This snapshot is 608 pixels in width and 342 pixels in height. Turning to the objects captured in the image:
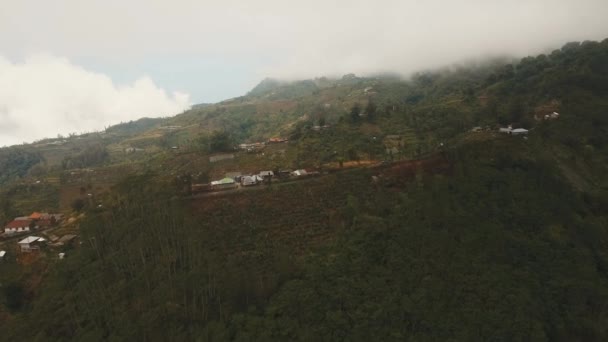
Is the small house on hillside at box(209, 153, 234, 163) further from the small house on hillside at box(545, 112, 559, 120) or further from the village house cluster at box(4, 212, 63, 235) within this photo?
the small house on hillside at box(545, 112, 559, 120)

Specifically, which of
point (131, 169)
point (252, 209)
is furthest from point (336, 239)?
point (131, 169)

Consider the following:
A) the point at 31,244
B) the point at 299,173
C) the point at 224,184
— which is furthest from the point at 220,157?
the point at 31,244

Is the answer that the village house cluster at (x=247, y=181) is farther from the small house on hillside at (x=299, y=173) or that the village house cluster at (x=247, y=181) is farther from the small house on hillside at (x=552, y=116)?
the small house on hillside at (x=552, y=116)

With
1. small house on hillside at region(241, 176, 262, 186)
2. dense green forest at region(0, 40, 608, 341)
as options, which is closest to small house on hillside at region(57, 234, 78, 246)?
dense green forest at region(0, 40, 608, 341)

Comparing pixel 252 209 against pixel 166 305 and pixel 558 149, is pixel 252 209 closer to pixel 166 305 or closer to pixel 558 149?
pixel 166 305

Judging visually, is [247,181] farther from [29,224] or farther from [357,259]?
[29,224]

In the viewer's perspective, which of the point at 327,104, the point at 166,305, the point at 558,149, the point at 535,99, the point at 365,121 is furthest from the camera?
the point at 327,104
